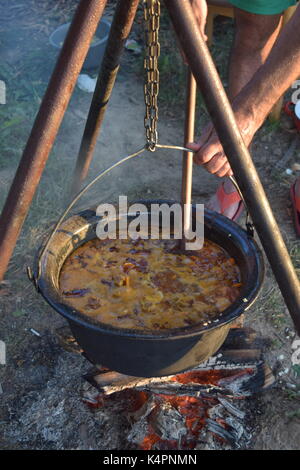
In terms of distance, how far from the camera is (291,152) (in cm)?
486

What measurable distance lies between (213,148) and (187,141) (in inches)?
7.2

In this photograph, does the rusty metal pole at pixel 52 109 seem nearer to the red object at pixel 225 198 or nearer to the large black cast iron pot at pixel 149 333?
the large black cast iron pot at pixel 149 333

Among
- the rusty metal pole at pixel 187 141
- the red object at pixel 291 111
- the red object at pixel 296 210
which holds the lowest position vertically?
the red object at pixel 296 210

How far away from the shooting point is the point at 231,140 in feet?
6.34

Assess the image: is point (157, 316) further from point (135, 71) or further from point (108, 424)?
point (135, 71)

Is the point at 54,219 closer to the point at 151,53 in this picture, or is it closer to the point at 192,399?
the point at 192,399

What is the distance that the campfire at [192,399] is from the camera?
2.63 meters

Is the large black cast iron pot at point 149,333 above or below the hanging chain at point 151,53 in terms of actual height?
below

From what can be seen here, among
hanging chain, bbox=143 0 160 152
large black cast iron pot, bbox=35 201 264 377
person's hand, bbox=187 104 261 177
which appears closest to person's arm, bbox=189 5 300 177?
person's hand, bbox=187 104 261 177

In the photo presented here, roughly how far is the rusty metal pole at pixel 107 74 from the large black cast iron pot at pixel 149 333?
1.12ft

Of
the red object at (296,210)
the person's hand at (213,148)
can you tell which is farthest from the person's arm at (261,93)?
the red object at (296,210)

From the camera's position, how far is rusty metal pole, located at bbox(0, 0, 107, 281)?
78.7 inches

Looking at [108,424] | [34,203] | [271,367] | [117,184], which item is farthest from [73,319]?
[117,184]
